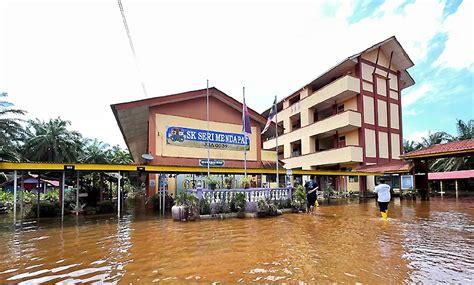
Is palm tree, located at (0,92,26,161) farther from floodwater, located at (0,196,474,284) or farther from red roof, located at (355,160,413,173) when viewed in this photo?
red roof, located at (355,160,413,173)

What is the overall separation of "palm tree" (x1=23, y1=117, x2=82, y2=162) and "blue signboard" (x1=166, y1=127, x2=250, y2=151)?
21200 millimetres

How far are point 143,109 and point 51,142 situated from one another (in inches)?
852

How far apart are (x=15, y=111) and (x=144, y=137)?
11594 millimetres

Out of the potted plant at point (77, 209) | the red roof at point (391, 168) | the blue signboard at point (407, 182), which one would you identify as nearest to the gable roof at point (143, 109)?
the potted plant at point (77, 209)

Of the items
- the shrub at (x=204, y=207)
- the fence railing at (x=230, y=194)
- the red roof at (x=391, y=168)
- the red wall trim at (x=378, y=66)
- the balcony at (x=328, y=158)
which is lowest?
the shrub at (x=204, y=207)

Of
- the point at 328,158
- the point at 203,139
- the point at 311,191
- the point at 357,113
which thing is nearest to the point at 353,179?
the point at 328,158

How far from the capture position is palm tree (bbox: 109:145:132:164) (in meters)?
47.1

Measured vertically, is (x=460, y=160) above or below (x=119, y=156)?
below

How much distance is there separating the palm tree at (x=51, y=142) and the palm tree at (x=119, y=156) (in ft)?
35.6

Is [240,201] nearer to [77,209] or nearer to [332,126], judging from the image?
[77,209]

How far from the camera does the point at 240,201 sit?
1306cm

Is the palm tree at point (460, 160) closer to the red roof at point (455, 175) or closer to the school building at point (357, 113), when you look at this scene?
the red roof at point (455, 175)

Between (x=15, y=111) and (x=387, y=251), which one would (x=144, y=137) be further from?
(x=387, y=251)

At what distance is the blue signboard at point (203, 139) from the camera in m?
18.1
